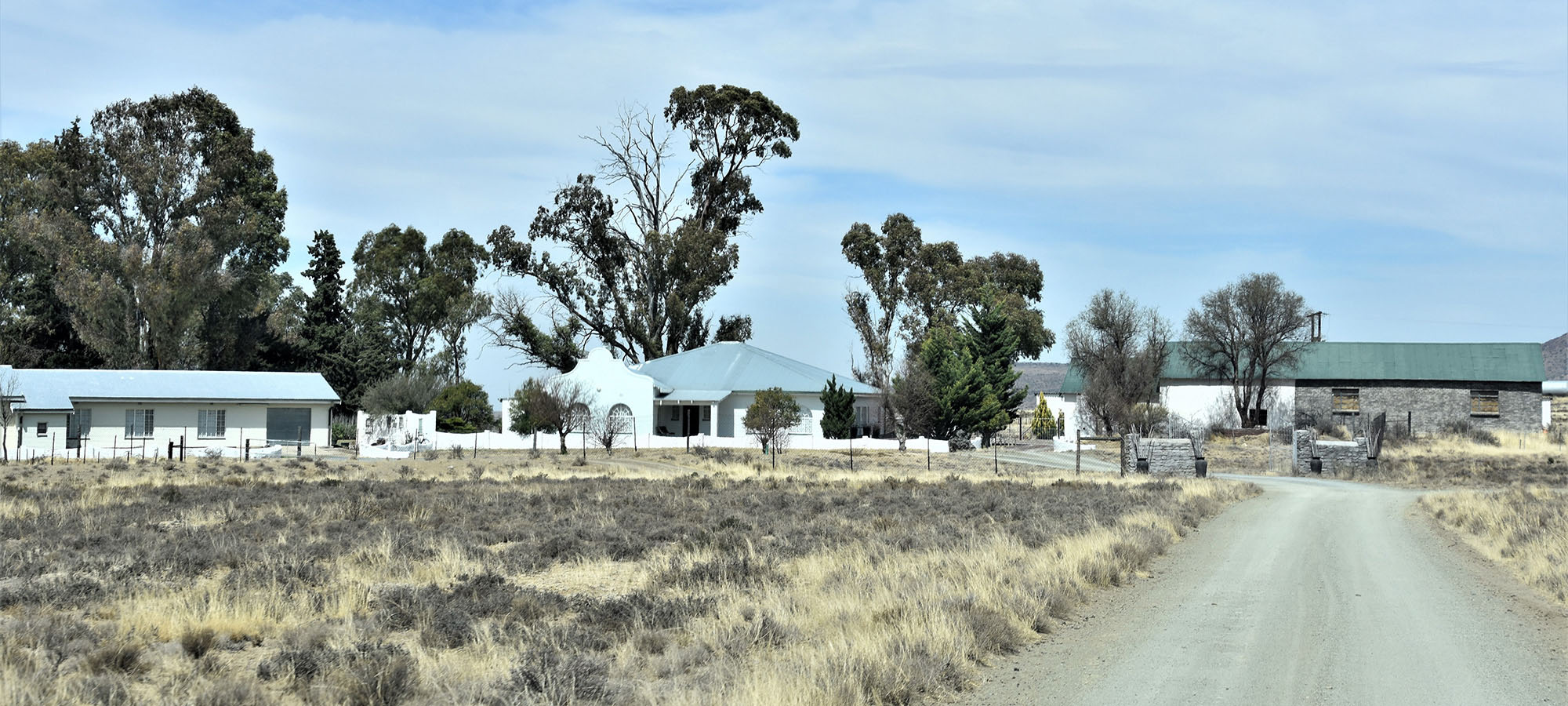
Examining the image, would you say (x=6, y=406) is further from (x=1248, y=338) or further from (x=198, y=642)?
(x=1248, y=338)

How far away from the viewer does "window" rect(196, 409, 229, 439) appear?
51.9 meters

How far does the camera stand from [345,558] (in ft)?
51.8

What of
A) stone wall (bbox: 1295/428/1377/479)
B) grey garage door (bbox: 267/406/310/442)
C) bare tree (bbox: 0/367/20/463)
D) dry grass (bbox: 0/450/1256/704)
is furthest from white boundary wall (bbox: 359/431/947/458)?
dry grass (bbox: 0/450/1256/704)

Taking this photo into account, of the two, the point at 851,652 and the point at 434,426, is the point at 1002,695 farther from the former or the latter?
the point at 434,426

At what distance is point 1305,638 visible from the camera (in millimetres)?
10711

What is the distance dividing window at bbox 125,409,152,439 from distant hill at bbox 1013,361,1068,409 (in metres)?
63.8

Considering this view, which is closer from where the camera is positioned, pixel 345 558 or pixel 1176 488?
pixel 345 558

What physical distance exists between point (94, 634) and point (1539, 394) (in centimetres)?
7061

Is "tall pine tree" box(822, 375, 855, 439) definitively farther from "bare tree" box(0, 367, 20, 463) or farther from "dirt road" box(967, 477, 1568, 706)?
"dirt road" box(967, 477, 1568, 706)

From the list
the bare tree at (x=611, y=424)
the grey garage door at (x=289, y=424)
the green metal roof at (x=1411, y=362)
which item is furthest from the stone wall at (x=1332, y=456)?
the grey garage door at (x=289, y=424)

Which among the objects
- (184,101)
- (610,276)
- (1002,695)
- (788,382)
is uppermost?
(184,101)

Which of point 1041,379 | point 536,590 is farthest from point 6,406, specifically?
point 1041,379

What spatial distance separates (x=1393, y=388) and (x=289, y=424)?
190ft

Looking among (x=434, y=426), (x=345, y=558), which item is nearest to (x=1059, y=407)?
(x=434, y=426)
